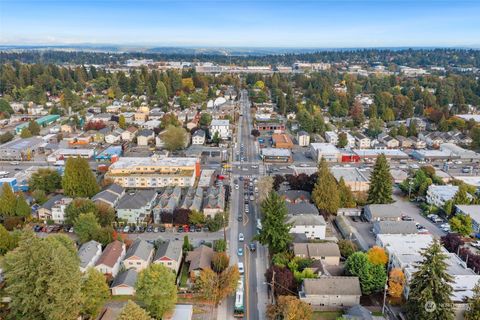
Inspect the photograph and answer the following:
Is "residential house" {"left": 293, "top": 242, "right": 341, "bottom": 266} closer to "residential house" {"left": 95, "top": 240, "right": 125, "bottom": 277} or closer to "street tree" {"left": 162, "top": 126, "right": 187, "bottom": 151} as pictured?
"residential house" {"left": 95, "top": 240, "right": 125, "bottom": 277}

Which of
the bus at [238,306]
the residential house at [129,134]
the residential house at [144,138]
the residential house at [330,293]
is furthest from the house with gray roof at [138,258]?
the residential house at [129,134]

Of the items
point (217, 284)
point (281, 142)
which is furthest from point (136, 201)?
point (281, 142)

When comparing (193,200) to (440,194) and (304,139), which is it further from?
(304,139)

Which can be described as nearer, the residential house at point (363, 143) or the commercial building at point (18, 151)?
the commercial building at point (18, 151)

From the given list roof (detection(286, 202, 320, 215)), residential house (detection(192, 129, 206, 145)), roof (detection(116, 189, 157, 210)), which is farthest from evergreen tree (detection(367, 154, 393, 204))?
residential house (detection(192, 129, 206, 145))

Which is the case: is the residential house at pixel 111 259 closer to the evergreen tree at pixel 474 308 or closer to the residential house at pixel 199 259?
the residential house at pixel 199 259

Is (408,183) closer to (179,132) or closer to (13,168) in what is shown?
(179,132)

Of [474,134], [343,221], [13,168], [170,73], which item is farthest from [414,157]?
[170,73]
